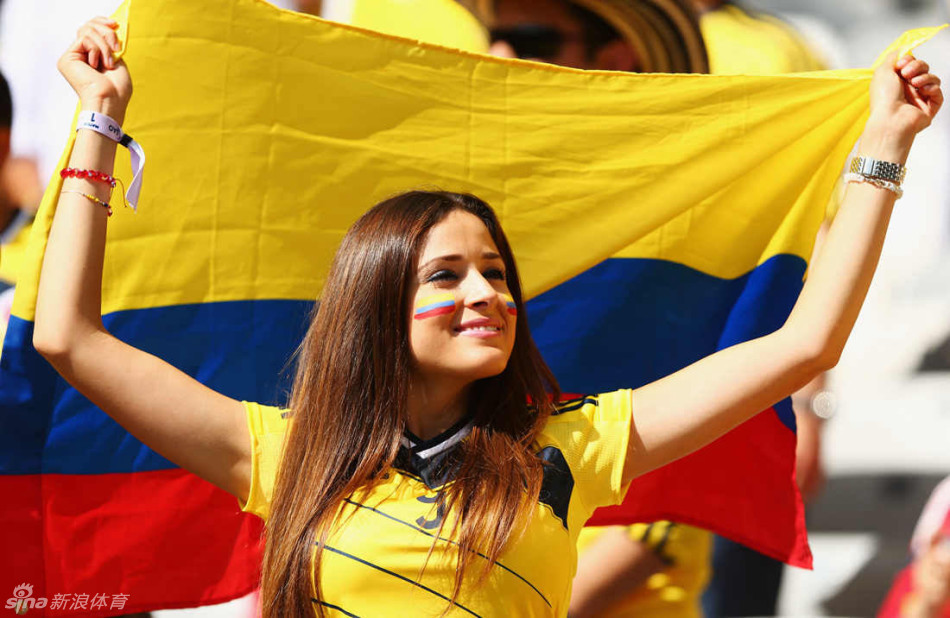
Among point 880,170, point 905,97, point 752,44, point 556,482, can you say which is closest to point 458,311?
point 556,482

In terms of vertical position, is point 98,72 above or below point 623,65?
below

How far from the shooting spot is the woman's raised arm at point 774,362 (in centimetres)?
172

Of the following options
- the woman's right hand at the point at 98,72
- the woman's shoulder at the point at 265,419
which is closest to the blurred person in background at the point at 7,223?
the woman's right hand at the point at 98,72

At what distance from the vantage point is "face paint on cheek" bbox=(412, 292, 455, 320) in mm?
1719

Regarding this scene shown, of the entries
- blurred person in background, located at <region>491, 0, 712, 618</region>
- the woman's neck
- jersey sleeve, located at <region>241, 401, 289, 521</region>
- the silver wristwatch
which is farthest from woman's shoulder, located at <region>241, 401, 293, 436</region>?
blurred person in background, located at <region>491, 0, 712, 618</region>

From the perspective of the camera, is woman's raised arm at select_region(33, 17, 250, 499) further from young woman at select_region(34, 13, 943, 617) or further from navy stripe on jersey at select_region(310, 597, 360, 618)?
navy stripe on jersey at select_region(310, 597, 360, 618)

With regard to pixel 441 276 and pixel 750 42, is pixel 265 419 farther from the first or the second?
pixel 750 42

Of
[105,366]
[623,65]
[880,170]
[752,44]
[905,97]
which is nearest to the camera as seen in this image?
[105,366]

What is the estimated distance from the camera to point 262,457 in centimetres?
177

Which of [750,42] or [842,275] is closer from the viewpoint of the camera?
[842,275]

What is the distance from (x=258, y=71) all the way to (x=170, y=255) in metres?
0.42

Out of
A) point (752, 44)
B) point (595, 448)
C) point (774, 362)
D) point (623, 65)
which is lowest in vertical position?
point (595, 448)

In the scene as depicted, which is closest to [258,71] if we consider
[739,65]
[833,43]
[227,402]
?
[227,402]

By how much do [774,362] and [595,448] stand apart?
307 millimetres
